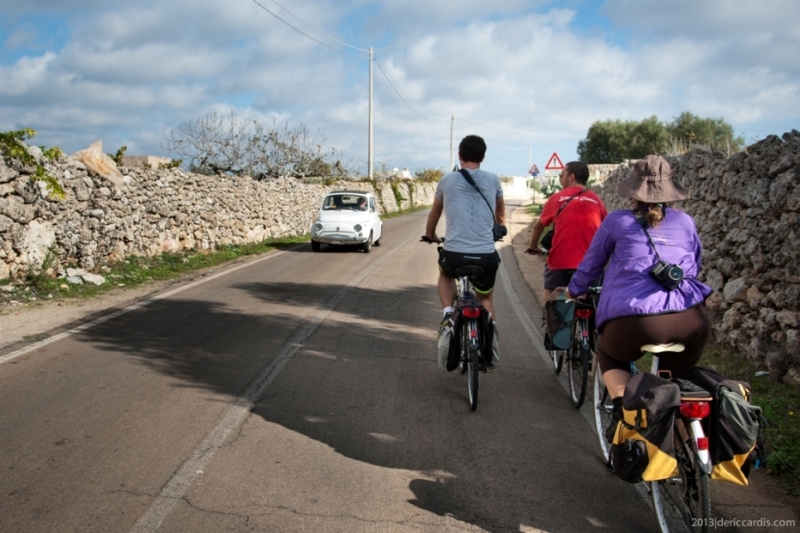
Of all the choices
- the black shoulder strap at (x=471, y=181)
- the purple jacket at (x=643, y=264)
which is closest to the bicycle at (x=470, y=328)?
the black shoulder strap at (x=471, y=181)

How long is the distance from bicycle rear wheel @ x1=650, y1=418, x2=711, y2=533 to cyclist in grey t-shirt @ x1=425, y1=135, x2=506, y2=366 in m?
2.70

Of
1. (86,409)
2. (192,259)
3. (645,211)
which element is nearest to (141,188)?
(192,259)

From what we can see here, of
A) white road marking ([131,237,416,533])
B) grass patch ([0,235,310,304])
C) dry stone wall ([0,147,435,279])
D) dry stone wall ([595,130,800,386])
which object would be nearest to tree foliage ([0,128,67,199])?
dry stone wall ([0,147,435,279])

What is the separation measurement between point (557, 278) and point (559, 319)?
0.54 metres

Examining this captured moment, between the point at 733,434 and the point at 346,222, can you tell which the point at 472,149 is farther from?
the point at 346,222

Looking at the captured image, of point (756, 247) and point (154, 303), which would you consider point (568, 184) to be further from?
point (154, 303)

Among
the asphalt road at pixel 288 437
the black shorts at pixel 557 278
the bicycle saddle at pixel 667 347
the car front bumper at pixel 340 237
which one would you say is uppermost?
the bicycle saddle at pixel 667 347

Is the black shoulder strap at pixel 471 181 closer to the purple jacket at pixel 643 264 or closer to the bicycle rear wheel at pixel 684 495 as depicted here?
the purple jacket at pixel 643 264

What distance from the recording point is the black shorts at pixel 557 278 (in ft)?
20.8

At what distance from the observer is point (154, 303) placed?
10.6m

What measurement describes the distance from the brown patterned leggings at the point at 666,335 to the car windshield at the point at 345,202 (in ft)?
54.7

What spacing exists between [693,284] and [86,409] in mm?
4535

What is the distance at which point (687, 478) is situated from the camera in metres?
3.34

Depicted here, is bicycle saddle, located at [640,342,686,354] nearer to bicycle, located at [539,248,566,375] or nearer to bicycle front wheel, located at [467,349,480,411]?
bicycle front wheel, located at [467,349,480,411]
